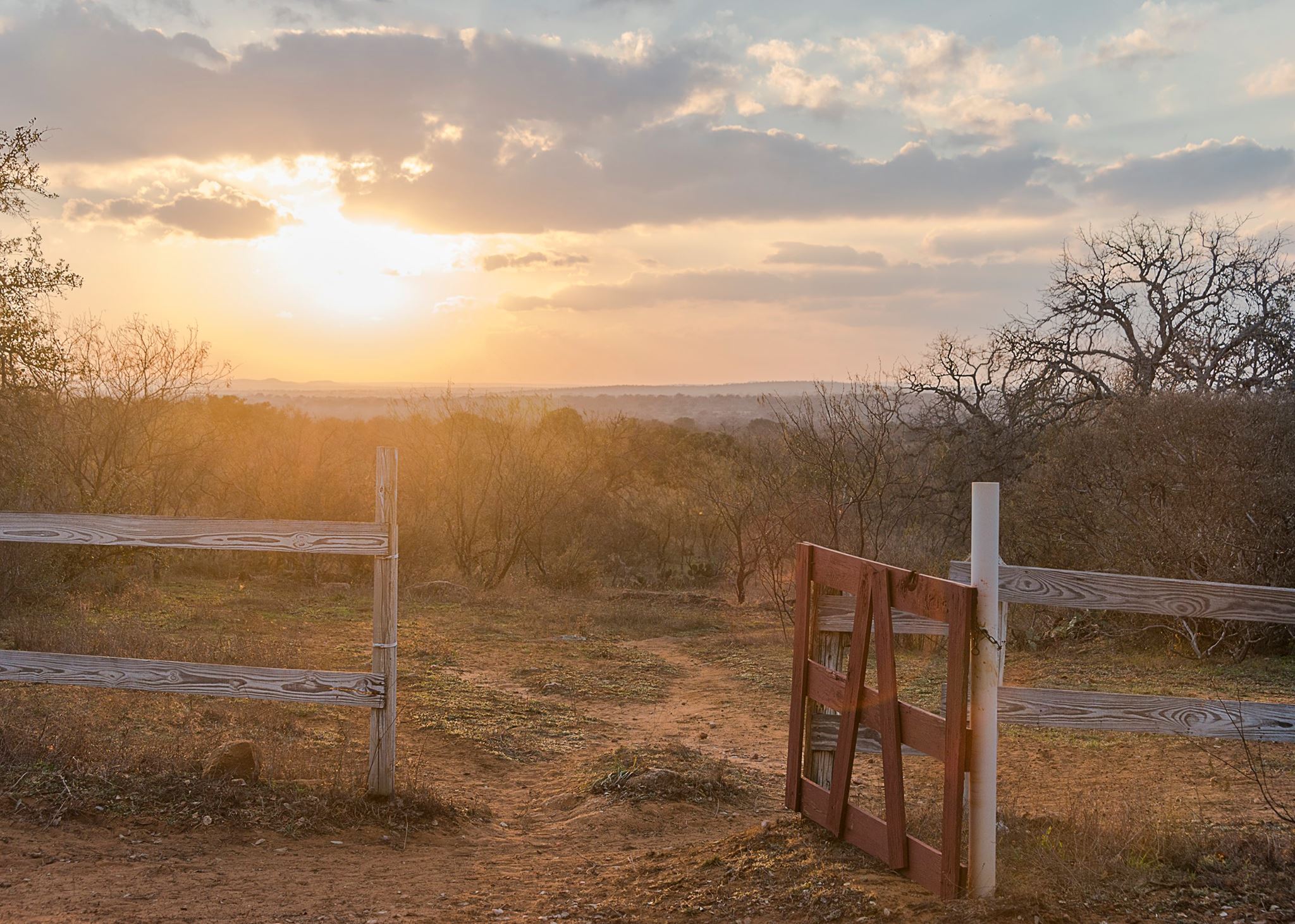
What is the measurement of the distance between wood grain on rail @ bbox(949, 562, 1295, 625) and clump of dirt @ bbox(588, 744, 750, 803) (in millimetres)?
3459

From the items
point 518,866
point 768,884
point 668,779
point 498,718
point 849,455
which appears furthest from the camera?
point 849,455

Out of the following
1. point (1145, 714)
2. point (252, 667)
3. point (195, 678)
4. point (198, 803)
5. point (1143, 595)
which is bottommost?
point (198, 803)

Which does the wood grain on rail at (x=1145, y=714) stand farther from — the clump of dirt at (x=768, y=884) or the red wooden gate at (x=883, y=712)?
the clump of dirt at (x=768, y=884)

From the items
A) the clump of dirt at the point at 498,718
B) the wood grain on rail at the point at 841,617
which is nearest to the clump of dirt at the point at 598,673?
the clump of dirt at the point at 498,718

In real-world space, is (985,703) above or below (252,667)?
above

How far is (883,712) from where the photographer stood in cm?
451

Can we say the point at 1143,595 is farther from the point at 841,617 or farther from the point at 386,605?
the point at 386,605

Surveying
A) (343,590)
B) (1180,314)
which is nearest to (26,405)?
(343,590)

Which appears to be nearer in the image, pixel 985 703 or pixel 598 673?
pixel 985 703

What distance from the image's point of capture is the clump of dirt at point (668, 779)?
6785mm

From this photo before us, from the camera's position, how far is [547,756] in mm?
8469

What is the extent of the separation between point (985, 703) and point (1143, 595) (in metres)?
0.85

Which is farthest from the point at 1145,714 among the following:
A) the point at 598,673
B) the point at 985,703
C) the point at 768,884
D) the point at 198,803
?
the point at 598,673

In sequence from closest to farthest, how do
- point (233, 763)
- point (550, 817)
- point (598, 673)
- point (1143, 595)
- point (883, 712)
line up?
point (1143, 595), point (883, 712), point (233, 763), point (550, 817), point (598, 673)
